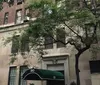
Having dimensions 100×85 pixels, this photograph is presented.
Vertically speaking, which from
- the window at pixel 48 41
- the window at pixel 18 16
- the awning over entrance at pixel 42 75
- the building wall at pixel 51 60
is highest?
the window at pixel 18 16

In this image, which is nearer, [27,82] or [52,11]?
[52,11]

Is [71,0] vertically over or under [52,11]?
over

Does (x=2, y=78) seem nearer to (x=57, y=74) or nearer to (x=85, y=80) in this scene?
A: (x=57, y=74)

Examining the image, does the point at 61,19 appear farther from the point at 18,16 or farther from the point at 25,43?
the point at 18,16

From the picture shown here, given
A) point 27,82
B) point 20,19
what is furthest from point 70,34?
point 20,19

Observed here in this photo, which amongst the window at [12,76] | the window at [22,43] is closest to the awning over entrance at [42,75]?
the window at [22,43]

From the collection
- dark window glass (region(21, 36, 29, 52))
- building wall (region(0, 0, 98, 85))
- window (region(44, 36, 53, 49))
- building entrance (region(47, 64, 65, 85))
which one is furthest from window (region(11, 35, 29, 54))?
building entrance (region(47, 64, 65, 85))

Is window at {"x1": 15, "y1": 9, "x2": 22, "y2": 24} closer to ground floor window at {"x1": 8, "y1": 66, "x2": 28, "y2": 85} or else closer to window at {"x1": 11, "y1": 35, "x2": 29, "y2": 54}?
ground floor window at {"x1": 8, "y1": 66, "x2": 28, "y2": 85}

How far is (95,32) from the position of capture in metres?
13.3

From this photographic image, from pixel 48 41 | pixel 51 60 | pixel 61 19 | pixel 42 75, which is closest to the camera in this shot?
pixel 61 19

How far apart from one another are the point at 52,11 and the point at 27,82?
9187 mm

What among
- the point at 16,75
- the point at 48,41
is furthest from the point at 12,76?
the point at 48,41

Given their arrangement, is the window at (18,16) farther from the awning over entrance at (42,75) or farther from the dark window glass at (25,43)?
the awning over entrance at (42,75)

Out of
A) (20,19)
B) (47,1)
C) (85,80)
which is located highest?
(20,19)
